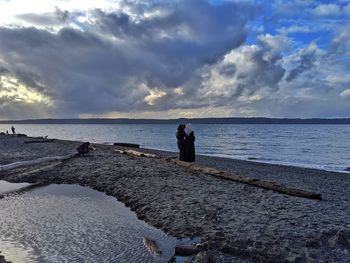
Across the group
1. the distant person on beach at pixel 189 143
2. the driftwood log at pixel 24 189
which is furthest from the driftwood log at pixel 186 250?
the distant person on beach at pixel 189 143

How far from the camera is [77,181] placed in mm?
17750

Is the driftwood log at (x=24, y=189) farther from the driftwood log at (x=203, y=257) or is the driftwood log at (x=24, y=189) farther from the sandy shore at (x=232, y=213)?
the driftwood log at (x=203, y=257)

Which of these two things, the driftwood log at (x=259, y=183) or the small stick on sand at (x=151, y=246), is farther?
the driftwood log at (x=259, y=183)

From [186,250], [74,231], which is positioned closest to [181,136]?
[74,231]

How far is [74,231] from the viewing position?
9875 millimetres

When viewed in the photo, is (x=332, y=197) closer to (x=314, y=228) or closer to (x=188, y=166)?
(x=314, y=228)

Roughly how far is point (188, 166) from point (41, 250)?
12.8 metres

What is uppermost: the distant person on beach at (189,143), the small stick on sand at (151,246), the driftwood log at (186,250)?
the distant person on beach at (189,143)

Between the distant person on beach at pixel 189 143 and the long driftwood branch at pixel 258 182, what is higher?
the distant person on beach at pixel 189 143

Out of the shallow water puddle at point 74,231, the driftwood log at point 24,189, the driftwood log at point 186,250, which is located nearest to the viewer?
the driftwood log at point 186,250

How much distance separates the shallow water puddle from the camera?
817 centimetres

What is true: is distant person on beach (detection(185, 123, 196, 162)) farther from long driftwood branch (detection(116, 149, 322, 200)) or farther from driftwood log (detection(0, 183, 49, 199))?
driftwood log (detection(0, 183, 49, 199))

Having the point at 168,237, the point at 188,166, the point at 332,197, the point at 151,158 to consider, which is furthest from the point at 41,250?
the point at 151,158

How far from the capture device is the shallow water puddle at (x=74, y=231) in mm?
8172
